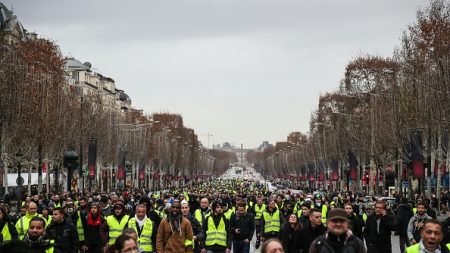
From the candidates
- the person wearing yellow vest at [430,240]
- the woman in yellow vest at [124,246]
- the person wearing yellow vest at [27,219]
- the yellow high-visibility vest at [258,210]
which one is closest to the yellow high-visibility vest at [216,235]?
the person wearing yellow vest at [27,219]

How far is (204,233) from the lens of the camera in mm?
17406

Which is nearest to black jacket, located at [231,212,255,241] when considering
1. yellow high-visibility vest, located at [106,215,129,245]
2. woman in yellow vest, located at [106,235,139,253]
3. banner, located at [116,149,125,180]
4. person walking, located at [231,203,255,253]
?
person walking, located at [231,203,255,253]

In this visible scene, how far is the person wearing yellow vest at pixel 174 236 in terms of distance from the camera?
14.3m

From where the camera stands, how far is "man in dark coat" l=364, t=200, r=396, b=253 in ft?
56.6

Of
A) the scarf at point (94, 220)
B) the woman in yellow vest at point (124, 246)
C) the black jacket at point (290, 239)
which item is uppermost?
the scarf at point (94, 220)

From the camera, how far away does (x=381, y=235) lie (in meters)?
17.3

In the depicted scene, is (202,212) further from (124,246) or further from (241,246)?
(124,246)

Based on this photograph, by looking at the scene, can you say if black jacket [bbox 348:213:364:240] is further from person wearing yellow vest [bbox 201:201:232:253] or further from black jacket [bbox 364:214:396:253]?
person wearing yellow vest [bbox 201:201:232:253]

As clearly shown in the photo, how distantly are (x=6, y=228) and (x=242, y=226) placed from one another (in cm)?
564

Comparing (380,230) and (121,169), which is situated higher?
(121,169)

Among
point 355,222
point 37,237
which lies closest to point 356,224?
point 355,222

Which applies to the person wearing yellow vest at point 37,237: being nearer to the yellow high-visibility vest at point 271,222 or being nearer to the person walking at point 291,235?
the person walking at point 291,235

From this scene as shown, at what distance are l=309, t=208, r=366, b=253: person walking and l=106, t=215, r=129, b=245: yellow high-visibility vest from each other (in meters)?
7.95

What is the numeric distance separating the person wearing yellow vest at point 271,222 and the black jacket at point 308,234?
277 inches
